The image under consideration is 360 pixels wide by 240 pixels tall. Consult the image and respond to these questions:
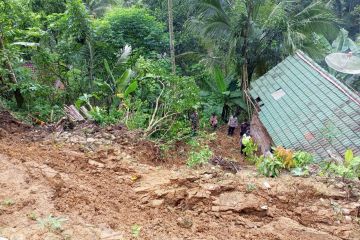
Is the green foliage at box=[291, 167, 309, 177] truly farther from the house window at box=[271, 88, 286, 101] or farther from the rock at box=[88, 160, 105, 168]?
the house window at box=[271, 88, 286, 101]

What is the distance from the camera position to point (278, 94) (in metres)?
9.84

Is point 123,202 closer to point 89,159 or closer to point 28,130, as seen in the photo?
point 89,159

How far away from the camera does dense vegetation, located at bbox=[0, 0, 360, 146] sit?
9.30 metres

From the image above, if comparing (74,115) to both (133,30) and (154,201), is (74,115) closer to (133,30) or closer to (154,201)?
(154,201)

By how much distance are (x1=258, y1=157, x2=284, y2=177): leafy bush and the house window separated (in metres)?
4.63

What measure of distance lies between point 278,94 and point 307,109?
1.59 m

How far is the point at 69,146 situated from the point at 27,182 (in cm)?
192

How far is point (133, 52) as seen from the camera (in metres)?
12.2

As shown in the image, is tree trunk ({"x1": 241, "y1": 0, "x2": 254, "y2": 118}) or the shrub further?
tree trunk ({"x1": 241, "y1": 0, "x2": 254, "y2": 118})

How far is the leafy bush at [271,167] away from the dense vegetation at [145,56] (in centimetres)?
316

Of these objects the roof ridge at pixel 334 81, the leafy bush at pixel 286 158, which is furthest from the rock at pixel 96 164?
the roof ridge at pixel 334 81

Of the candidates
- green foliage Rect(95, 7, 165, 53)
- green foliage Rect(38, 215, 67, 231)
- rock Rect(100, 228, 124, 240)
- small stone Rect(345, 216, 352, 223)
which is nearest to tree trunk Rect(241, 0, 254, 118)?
green foliage Rect(95, 7, 165, 53)

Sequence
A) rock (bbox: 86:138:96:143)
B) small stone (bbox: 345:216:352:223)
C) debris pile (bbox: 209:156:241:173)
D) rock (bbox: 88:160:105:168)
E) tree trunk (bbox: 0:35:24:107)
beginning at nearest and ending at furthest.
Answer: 1. small stone (bbox: 345:216:352:223)
2. rock (bbox: 88:160:105:168)
3. debris pile (bbox: 209:156:241:173)
4. rock (bbox: 86:138:96:143)
5. tree trunk (bbox: 0:35:24:107)

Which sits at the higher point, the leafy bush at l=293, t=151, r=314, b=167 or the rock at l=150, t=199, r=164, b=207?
the rock at l=150, t=199, r=164, b=207
